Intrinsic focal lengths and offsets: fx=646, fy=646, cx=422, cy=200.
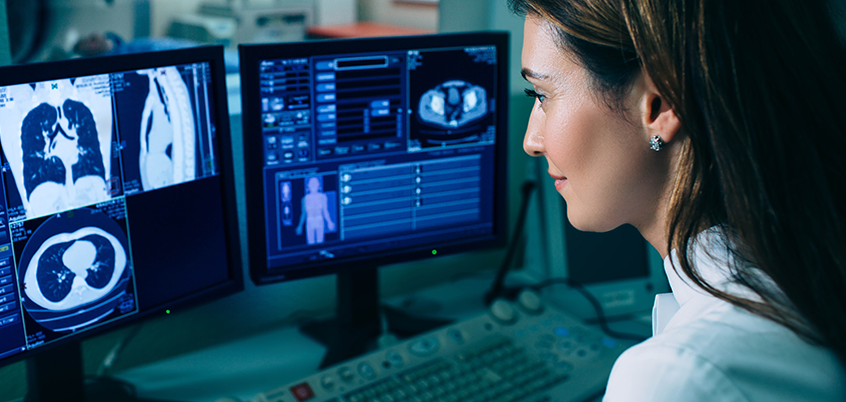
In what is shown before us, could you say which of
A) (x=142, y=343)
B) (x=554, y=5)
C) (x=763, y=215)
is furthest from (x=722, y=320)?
(x=142, y=343)

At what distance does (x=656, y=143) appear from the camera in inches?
27.8

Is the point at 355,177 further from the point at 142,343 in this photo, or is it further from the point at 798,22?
the point at 798,22

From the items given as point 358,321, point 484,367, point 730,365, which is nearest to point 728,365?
point 730,365

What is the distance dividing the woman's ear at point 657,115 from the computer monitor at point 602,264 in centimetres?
74

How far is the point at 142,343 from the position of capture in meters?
1.20

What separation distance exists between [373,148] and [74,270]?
492 mm

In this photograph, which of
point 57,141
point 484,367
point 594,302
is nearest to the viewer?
point 57,141

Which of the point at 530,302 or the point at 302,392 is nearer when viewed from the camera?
the point at 302,392

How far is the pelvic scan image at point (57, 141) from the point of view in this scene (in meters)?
0.79

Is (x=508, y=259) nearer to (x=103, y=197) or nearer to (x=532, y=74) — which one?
(x=532, y=74)

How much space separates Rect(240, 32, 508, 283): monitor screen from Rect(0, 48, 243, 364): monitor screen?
0.08 metres

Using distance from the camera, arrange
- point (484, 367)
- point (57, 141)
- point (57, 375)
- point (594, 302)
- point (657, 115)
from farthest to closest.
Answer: point (594, 302), point (484, 367), point (57, 375), point (57, 141), point (657, 115)

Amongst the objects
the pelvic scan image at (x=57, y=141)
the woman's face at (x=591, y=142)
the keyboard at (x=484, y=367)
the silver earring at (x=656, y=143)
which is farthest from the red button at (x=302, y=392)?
the silver earring at (x=656, y=143)

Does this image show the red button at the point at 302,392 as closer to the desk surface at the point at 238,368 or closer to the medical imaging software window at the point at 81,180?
the desk surface at the point at 238,368
